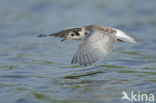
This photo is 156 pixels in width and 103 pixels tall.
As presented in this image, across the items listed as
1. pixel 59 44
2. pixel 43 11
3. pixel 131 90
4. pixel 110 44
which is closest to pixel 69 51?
pixel 59 44

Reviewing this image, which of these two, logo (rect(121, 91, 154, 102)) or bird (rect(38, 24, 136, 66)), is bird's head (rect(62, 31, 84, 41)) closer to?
bird (rect(38, 24, 136, 66))

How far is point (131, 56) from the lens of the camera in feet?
37.7

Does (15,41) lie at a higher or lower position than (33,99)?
higher

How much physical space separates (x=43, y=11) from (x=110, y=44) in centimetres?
846

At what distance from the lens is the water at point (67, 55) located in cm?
838

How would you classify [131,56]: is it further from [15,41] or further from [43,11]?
[43,11]

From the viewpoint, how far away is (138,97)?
7.89m

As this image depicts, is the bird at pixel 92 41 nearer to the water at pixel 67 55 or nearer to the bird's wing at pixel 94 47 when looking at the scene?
the bird's wing at pixel 94 47

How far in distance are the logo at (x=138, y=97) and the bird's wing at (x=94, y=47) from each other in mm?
942

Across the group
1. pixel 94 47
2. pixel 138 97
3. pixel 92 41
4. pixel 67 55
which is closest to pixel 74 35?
pixel 92 41

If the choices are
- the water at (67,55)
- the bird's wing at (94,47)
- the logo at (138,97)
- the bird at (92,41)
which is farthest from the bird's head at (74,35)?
the logo at (138,97)

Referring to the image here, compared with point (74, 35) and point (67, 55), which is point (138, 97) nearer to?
point (74, 35)

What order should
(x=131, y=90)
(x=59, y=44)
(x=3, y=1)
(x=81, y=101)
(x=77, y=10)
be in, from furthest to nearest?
(x=3, y=1)
(x=77, y=10)
(x=59, y=44)
(x=131, y=90)
(x=81, y=101)

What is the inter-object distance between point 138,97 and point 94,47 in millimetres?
1484
